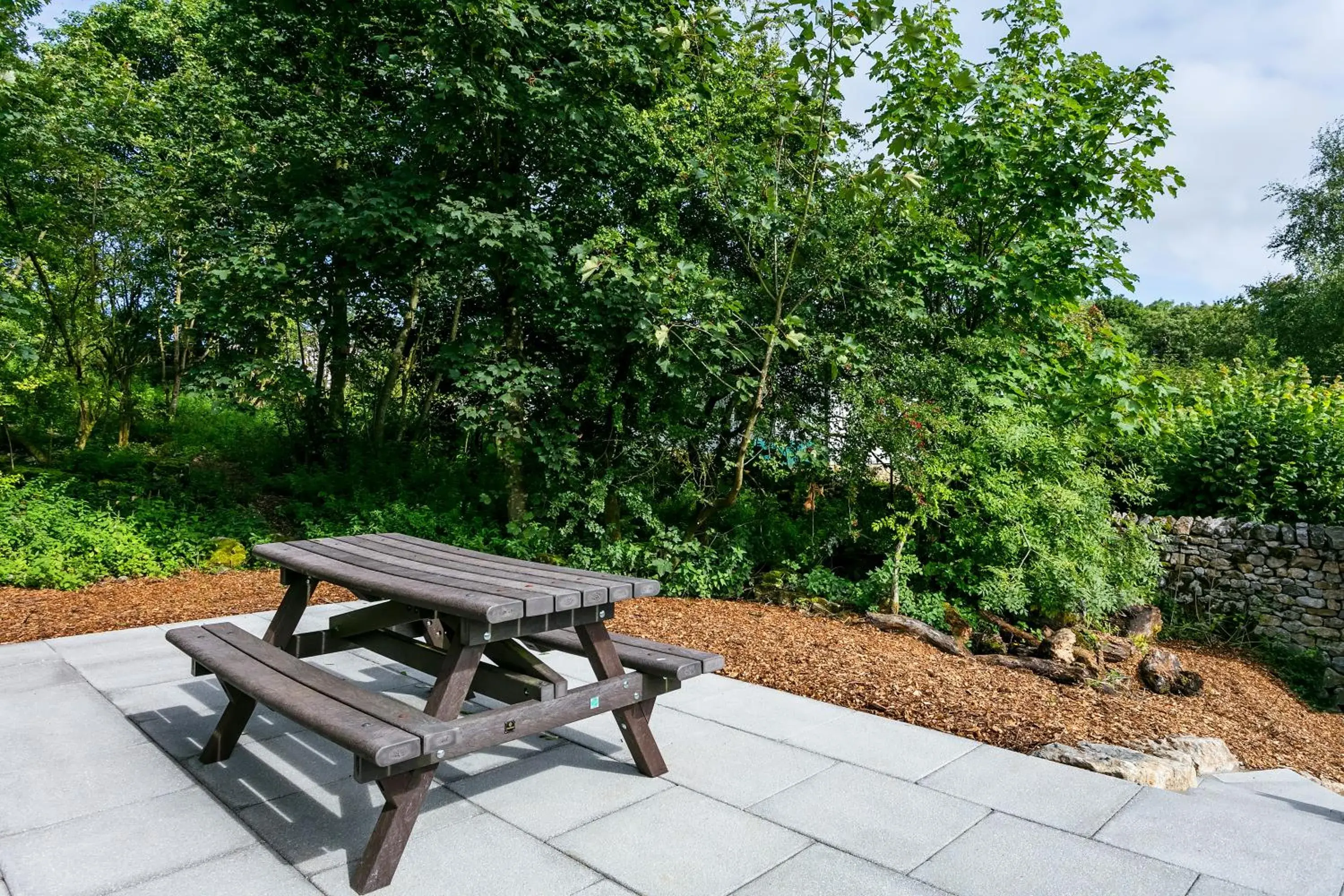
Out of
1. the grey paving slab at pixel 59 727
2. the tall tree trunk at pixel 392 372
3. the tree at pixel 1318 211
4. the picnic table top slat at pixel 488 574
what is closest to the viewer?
the picnic table top slat at pixel 488 574

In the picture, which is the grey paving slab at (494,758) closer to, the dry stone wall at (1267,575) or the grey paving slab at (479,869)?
the grey paving slab at (479,869)

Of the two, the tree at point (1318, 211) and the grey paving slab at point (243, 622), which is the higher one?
the tree at point (1318, 211)

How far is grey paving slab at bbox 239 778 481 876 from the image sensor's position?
2.50m

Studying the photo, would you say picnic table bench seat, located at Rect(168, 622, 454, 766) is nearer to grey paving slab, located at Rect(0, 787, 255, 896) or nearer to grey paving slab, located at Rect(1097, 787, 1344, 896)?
grey paving slab, located at Rect(0, 787, 255, 896)

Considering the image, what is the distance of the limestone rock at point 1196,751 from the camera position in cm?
382

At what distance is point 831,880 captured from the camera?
239 centimetres

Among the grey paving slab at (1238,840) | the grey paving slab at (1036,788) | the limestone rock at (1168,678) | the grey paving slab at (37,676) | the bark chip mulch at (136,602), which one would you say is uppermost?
the grey paving slab at (1238,840)

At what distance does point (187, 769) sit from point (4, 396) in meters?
6.83

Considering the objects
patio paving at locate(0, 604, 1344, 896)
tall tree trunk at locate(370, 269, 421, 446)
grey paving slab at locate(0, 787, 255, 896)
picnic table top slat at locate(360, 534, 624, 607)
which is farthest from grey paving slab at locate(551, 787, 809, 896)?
tall tree trunk at locate(370, 269, 421, 446)

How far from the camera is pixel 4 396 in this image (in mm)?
7750

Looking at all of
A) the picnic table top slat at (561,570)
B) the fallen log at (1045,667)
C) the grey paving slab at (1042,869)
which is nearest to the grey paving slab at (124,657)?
the picnic table top slat at (561,570)

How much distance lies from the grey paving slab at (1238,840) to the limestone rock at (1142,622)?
Result: 6185 millimetres

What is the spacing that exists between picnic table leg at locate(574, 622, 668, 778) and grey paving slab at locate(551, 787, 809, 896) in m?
0.21

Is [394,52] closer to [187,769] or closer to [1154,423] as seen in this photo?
[187,769]
